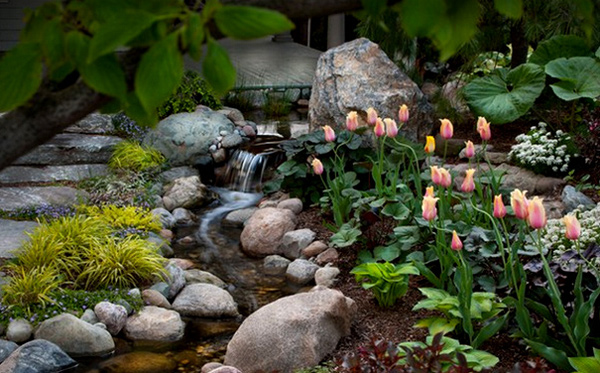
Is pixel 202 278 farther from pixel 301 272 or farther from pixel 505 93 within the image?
pixel 505 93

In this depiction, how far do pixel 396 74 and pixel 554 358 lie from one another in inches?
205

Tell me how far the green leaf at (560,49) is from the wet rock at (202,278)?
460cm

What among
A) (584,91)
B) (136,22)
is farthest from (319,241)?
(136,22)

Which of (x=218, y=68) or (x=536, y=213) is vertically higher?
(x=218, y=68)

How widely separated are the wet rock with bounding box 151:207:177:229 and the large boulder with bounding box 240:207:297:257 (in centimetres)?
89

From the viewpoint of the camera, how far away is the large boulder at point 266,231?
7230mm

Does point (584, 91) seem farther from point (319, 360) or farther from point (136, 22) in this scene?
point (136, 22)

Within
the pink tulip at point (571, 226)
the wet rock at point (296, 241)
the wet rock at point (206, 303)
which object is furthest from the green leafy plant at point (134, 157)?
the pink tulip at point (571, 226)

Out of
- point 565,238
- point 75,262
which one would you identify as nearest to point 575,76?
point 565,238

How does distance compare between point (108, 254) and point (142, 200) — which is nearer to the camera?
point (108, 254)

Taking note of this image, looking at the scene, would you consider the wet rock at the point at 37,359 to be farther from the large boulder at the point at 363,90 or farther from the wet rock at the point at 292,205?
the large boulder at the point at 363,90

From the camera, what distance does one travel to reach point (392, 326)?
5.02 metres

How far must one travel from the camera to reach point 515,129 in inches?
378

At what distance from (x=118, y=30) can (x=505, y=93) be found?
26.6 ft
